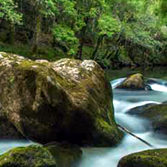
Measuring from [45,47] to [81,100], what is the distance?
60.6 ft

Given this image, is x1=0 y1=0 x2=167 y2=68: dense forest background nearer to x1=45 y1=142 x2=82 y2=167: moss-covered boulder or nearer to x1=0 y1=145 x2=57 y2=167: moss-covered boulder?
x1=45 y1=142 x2=82 y2=167: moss-covered boulder

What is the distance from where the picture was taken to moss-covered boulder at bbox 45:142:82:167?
487 centimetres

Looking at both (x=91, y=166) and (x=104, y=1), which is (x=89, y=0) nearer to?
(x=104, y=1)

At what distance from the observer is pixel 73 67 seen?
7.07 metres

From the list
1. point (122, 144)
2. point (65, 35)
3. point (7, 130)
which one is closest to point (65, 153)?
point (122, 144)

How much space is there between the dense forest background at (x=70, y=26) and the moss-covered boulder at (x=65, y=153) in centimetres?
1212

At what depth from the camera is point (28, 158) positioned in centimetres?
429

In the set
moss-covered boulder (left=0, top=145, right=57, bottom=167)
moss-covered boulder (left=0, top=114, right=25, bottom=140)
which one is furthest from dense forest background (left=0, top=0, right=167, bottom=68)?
moss-covered boulder (left=0, top=145, right=57, bottom=167)

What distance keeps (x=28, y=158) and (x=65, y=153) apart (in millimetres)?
969

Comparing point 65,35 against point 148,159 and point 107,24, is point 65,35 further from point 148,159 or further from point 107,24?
point 148,159

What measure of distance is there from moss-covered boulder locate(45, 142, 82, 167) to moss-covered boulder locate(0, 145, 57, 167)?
0.46m

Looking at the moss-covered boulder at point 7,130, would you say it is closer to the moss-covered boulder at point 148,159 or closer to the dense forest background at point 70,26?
the moss-covered boulder at point 148,159

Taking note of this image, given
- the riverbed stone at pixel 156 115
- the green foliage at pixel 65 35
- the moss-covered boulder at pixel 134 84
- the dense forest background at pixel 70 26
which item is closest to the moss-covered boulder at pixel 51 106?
the riverbed stone at pixel 156 115

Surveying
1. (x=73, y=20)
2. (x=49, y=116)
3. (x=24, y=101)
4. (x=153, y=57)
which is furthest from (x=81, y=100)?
(x=153, y=57)
